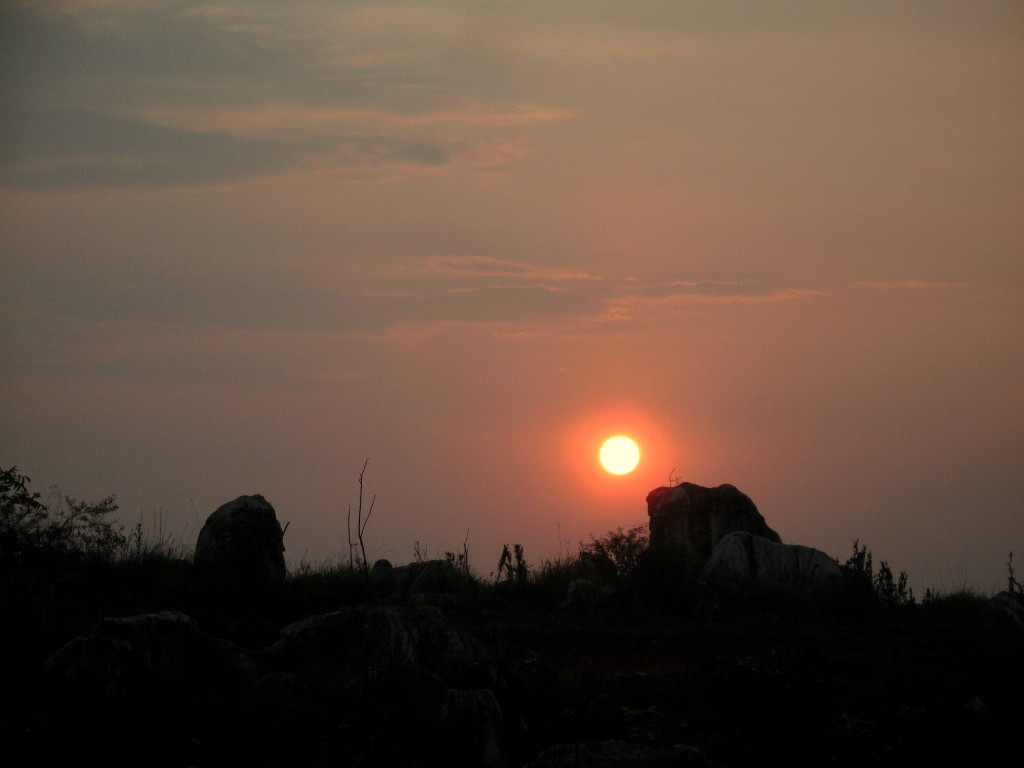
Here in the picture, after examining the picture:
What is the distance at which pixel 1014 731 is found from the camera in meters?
10.8

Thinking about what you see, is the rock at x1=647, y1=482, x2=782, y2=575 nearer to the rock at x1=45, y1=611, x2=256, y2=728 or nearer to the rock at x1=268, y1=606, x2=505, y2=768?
the rock at x1=268, y1=606, x2=505, y2=768

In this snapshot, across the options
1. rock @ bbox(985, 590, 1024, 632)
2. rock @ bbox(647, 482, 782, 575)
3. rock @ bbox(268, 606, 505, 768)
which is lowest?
rock @ bbox(985, 590, 1024, 632)

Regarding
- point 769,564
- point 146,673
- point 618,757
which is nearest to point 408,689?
point 618,757

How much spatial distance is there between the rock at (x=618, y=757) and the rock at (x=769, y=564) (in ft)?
40.0

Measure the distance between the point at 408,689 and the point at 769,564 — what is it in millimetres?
13053

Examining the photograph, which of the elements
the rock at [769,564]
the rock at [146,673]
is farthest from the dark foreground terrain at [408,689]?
the rock at [769,564]

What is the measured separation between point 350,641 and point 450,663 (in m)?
1.22

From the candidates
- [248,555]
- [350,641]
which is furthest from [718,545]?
[350,641]

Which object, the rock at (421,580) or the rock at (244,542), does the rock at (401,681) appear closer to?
the rock at (244,542)

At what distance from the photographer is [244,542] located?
16094mm

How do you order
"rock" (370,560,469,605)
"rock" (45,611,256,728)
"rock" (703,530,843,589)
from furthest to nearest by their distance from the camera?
"rock" (703,530,843,589) < "rock" (370,560,469,605) < "rock" (45,611,256,728)

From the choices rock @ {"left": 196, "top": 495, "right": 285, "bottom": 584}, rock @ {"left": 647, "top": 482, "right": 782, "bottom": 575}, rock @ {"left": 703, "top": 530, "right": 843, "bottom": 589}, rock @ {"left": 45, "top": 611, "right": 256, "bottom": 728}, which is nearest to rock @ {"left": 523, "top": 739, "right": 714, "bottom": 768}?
rock @ {"left": 45, "top": 611, "right": 256, "bottom": 728}

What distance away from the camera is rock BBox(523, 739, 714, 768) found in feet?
28.2

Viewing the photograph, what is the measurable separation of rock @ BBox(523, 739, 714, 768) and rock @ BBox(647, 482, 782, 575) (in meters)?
14.1
